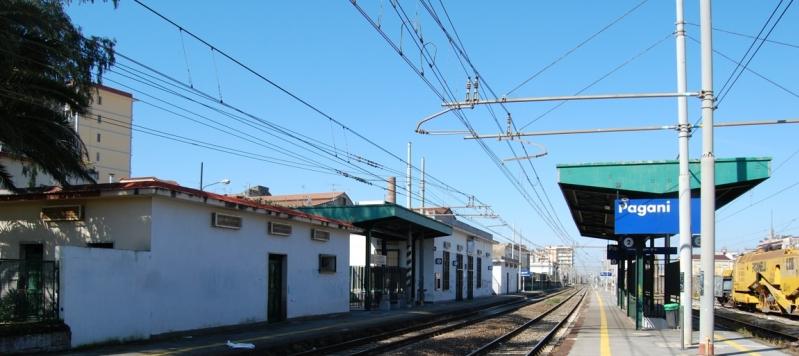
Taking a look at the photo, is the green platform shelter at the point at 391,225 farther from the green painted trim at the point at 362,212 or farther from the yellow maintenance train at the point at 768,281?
the yellow maintenance train at the point at 768,281

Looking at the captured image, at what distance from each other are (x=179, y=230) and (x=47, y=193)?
353 centimetres

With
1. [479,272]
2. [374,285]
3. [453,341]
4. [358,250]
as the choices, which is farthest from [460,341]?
[479,272]

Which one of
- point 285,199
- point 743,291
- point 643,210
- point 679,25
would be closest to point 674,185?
point 643,210

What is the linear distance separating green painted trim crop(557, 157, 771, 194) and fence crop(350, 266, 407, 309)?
46.2 feet

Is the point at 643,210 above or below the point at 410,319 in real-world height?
above

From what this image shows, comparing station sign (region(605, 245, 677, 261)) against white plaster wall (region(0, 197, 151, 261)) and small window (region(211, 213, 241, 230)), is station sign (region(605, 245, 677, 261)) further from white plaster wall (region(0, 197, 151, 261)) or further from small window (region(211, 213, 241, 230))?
white plaster wall (region(0, 197, 151, 261))

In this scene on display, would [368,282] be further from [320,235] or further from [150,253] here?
[150,253]

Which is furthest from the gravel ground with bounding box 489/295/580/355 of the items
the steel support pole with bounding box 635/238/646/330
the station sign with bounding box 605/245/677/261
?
the station sign with bounding box 605/245/677/261

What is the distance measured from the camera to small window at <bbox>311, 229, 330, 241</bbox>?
86.1 feet

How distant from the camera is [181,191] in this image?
18.5 metres

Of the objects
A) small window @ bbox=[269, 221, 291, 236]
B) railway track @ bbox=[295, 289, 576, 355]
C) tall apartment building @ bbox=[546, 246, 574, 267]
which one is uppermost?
small window @ bbox=[269, 221, 291, 236]

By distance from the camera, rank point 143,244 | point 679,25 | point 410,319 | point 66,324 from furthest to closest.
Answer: point 410,319
point 143,244
point 679,25
point 66,324

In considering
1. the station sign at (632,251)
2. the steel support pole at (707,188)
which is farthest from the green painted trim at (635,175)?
the steel support pole at (707,188)

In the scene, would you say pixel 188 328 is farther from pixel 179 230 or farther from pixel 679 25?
pixel 679 25
